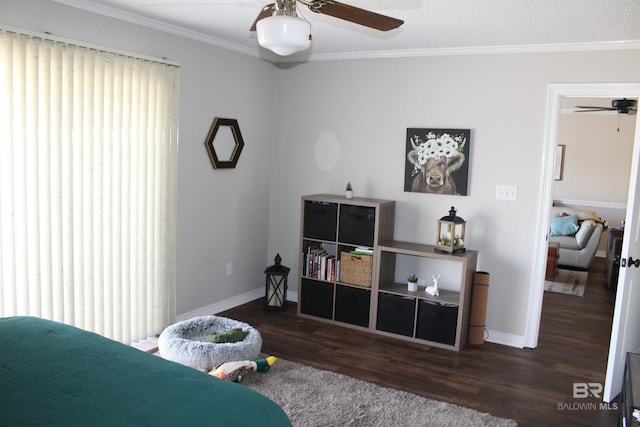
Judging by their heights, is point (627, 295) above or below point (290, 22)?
below

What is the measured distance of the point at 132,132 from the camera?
3.74 metres

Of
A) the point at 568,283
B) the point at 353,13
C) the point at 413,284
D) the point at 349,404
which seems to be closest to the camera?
the point at 353,13

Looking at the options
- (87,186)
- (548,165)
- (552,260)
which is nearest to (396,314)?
(548,165)

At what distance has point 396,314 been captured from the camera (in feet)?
14.3

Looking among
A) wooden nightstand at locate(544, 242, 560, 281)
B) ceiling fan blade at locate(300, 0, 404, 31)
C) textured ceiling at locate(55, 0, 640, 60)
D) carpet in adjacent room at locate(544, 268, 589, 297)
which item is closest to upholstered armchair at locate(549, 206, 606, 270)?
carpet in adjacent room at locate(544, 268, 589, 297)

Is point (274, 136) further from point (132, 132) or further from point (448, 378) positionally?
point (448, 378)

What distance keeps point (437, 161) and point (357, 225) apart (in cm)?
86

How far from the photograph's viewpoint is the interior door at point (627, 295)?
3162 mm

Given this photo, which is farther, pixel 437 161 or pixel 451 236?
pixel 437 161

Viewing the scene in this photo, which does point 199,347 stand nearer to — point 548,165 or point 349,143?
point 349,143

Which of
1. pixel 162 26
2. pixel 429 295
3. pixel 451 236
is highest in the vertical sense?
pixel 162 26

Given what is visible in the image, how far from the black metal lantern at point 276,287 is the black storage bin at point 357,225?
70 centimetres

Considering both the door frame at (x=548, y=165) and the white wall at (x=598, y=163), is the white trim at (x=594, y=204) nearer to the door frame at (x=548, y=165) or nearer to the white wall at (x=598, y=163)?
the white wall at (x=598, y=163)

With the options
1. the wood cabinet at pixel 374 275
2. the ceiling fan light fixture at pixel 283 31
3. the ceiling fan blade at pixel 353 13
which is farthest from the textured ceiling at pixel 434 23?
the wood cabinet at pixel 374 275
